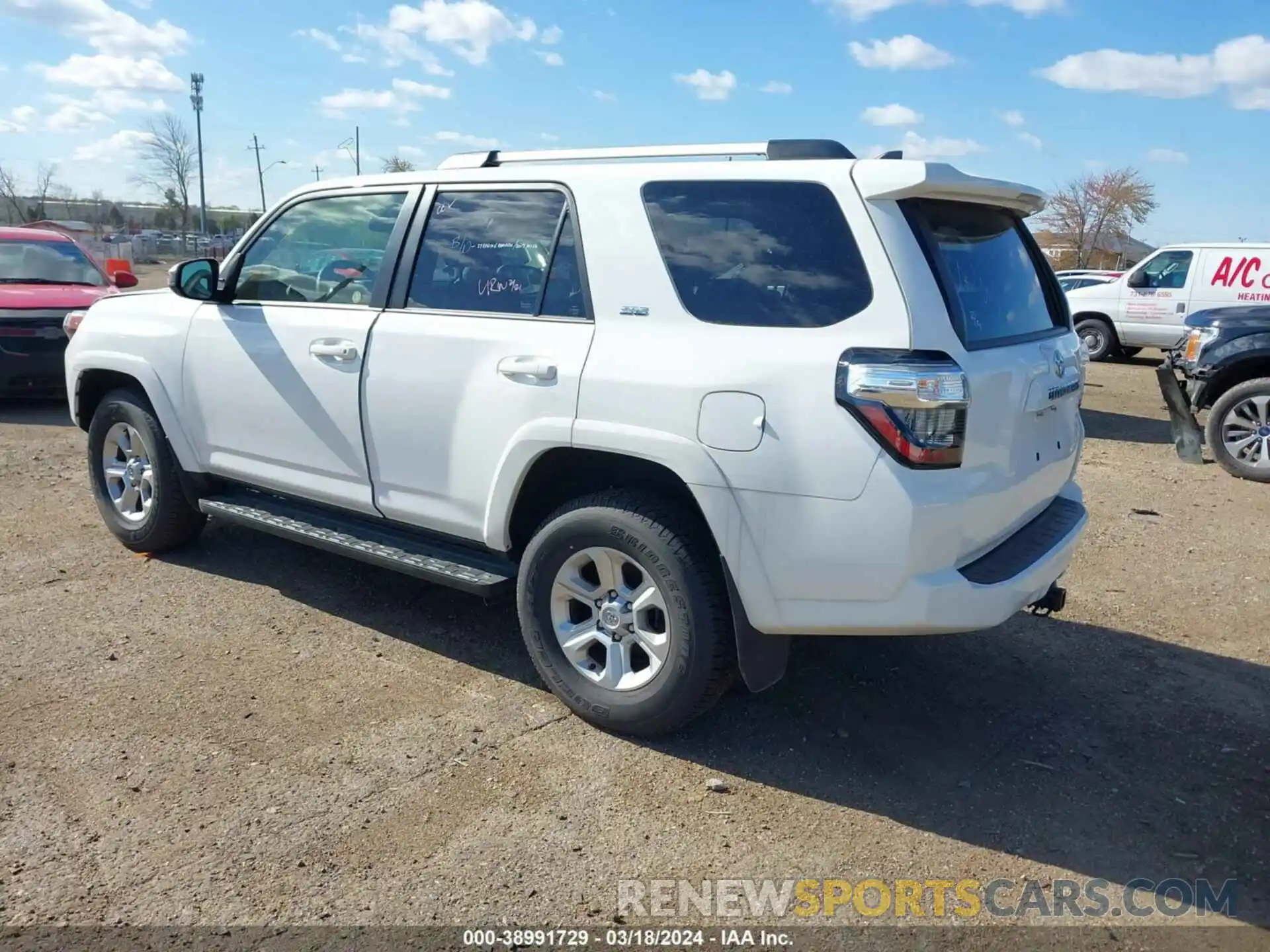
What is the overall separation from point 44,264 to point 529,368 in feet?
29.0

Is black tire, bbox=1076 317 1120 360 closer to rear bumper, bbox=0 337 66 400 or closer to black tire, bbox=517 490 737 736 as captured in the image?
rear bumper, bbox=0 337 66 400

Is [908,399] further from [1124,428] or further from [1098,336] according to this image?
[1098,336]

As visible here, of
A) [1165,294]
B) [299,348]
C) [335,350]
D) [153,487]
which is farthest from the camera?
[1165,294]

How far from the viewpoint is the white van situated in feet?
46.6

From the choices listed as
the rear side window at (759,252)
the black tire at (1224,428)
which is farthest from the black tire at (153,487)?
the black tire at (1224,428)

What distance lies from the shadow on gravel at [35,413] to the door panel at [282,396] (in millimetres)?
5028

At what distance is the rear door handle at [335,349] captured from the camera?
13.5 feet

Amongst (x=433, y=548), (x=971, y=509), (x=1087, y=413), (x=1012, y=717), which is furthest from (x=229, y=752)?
(x=1087, y=413)

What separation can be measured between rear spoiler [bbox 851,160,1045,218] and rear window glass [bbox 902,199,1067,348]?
7 centimetres

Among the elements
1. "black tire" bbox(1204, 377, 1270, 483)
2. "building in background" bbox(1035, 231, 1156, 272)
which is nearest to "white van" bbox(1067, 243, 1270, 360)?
"black tire" bbox(1204, 377, 1270, 483)

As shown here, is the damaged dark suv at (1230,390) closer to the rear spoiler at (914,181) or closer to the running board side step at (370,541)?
the rear spoiler at (914,181)

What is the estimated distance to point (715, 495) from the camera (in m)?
3.15

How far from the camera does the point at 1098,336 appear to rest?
16.5m

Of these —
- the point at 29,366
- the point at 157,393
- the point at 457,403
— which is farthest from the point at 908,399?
the point at 29,366
